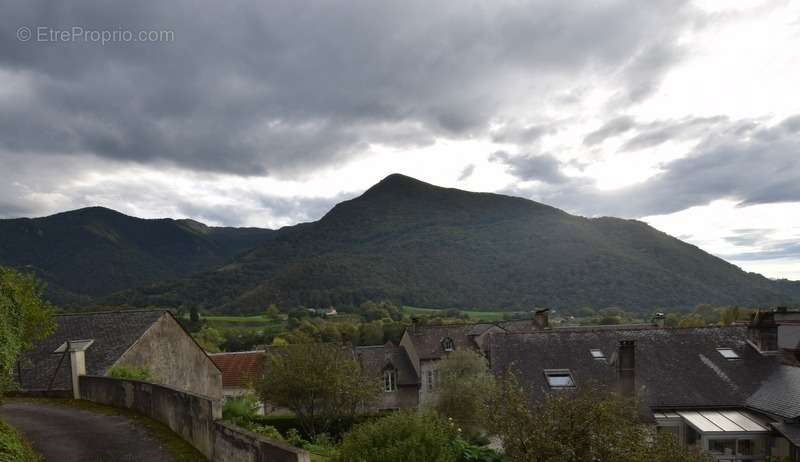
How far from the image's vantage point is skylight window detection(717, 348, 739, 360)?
85.5 feet

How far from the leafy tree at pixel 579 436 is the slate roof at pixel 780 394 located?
1289 cm

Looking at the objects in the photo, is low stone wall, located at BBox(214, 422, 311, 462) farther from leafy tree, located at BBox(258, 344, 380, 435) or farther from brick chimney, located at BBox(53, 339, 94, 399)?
leafy tree, located at BBox(258, 344, 380, 435)

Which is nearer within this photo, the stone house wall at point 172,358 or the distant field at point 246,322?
the stone house wall at point 172,358

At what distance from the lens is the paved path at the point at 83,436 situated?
429 inches

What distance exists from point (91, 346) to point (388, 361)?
27.3 metres

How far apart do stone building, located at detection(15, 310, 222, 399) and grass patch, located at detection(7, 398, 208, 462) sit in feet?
3.11

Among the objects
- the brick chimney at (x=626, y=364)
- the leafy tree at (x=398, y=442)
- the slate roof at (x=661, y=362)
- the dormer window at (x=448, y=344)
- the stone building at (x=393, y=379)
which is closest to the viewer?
the leafy tree at (x=398, y=442)

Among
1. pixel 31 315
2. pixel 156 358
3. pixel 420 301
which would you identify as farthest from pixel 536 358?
pixel 420 301

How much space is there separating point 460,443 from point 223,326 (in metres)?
105

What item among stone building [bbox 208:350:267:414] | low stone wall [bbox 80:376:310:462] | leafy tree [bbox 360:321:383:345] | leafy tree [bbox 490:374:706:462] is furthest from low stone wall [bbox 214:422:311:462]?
leafy tree [bbox 360:321:383:345]

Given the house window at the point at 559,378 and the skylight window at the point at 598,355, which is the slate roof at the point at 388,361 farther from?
the skylight window at the point at 598,355

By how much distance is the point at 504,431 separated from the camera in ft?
39.0

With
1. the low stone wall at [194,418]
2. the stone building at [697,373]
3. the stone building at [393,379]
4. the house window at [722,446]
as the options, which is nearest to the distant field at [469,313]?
the stone building at [393,379]

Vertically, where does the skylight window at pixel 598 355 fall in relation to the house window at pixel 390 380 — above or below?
above
